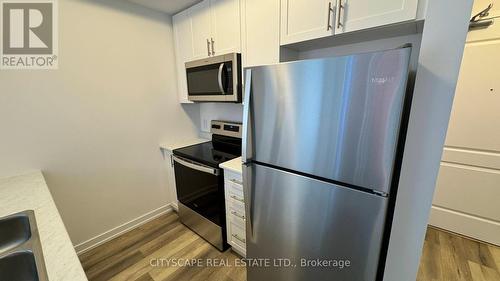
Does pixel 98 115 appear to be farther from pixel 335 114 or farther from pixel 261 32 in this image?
pixel 335 114

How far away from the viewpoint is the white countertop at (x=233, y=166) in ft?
5.14

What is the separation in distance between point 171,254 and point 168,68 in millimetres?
1957

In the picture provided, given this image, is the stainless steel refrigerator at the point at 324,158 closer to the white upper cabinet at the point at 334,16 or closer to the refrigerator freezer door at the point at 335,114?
the refrigerator freezer door at the point at 335,114

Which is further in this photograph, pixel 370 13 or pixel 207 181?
pixel 207 181

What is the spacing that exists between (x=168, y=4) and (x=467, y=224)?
3677mm

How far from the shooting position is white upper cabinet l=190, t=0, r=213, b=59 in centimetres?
188

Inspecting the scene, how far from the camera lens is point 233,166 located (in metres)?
1.63

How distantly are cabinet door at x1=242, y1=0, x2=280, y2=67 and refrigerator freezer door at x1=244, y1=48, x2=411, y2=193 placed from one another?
52cm

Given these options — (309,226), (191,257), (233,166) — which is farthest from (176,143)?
(309,226)

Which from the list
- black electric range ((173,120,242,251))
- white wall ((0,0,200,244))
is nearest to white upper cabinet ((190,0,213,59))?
white wall ((0,0,200,244))

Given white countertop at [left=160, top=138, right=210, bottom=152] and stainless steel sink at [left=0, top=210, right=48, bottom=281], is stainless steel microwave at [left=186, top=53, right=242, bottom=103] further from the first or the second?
stainless steel sink at [left=0, top=210, right=48, bottom=281]

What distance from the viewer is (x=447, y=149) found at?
2061 mm

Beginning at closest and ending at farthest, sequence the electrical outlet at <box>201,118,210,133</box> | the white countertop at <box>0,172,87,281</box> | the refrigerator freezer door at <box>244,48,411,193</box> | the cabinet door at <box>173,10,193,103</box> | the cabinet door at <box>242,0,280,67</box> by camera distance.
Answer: the white countertop at <box>0,172,87,281</box> < the refrigerator freezer door at <box>244,48,411,193</box> < the cabinet door at <box>242,0,280,67</box> < the cabinet door at <box>173,10,193,103</box> < the electrical outlet at <box>201,118,210,133</box>

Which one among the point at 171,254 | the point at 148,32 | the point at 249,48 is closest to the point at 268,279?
the point at 171,254
